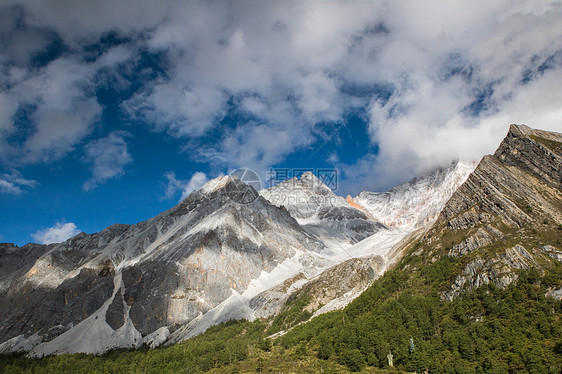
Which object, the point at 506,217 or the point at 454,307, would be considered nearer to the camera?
the point at 454,307

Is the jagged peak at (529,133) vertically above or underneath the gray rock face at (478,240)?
above

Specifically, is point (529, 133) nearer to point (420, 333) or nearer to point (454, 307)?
point (454, 307)

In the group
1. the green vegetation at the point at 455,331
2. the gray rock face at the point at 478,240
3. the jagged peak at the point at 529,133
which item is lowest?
the green vegetation at the point at 455,331

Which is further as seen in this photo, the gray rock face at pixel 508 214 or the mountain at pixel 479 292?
the gray rock face at pixel 508 214

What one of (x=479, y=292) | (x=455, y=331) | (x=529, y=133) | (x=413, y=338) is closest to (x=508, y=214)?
(x=479, y=292)

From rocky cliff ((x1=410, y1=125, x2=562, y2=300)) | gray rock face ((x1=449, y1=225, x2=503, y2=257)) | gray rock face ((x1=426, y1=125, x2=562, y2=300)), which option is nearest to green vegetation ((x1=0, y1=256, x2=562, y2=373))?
gray rock face ((x1=449, y1=225, x2=503, y2=257))

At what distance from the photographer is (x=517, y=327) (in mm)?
76625

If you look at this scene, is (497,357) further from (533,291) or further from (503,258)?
(503,258)

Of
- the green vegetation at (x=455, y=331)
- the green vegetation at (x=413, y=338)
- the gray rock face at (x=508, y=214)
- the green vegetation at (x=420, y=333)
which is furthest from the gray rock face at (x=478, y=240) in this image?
the green vegetation at (x=455, y=331)

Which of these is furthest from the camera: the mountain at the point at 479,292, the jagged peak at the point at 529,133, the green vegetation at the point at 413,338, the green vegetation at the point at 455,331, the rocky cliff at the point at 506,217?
the jagged peak at the point at 529,133

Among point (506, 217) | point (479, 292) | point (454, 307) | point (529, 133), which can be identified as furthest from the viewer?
point (529, 133)

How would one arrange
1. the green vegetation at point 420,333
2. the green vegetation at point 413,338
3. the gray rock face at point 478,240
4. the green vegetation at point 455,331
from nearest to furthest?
the green vegetation at point 455,331 < the green vegetation at point 413,338 < the green vegetation at point 420,333 < the gray rock face at point 478,240

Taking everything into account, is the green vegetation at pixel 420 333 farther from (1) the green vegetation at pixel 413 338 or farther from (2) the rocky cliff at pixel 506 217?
(2) the rocky cliff at pixel 506 217

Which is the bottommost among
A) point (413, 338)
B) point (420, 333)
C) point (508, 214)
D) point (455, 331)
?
point (455, 331)
